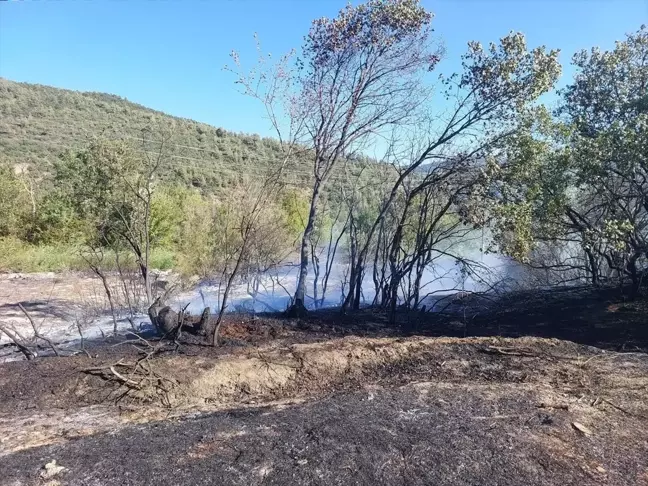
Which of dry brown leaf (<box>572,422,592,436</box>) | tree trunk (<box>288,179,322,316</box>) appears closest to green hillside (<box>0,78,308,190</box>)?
tree trunk (<box>288,179,322,316</box>)

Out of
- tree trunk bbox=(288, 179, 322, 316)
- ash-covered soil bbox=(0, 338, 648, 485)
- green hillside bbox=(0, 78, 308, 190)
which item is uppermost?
green hillside bbox=(0, 78, 308, 190)

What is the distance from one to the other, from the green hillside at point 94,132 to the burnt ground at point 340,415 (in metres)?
21.0

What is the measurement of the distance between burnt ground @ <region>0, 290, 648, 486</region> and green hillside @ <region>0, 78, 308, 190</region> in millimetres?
21047

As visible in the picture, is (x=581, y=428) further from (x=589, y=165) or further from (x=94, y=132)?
(x=94, y=132)

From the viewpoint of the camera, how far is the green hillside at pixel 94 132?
28.0 meters

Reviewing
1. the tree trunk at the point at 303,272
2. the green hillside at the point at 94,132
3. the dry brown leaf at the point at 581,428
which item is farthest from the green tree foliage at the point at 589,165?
the green hillside at the point at 94,132

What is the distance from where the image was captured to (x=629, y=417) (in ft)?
13.0

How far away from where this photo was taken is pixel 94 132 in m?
25.4

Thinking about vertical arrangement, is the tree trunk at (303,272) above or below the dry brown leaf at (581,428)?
above

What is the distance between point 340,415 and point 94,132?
25522mm

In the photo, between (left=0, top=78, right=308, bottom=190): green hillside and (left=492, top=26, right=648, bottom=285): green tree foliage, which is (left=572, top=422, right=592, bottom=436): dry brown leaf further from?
(left=0, top=78, right=308, bottom=190): green hillside

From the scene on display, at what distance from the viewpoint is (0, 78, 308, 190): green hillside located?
28.0 metres

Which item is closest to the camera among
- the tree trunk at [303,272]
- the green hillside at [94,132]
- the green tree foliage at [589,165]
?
the green tree foliage at [589,165]

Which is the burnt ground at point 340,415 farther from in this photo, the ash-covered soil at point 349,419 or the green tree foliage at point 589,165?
the green tree foliage at point 589,165
